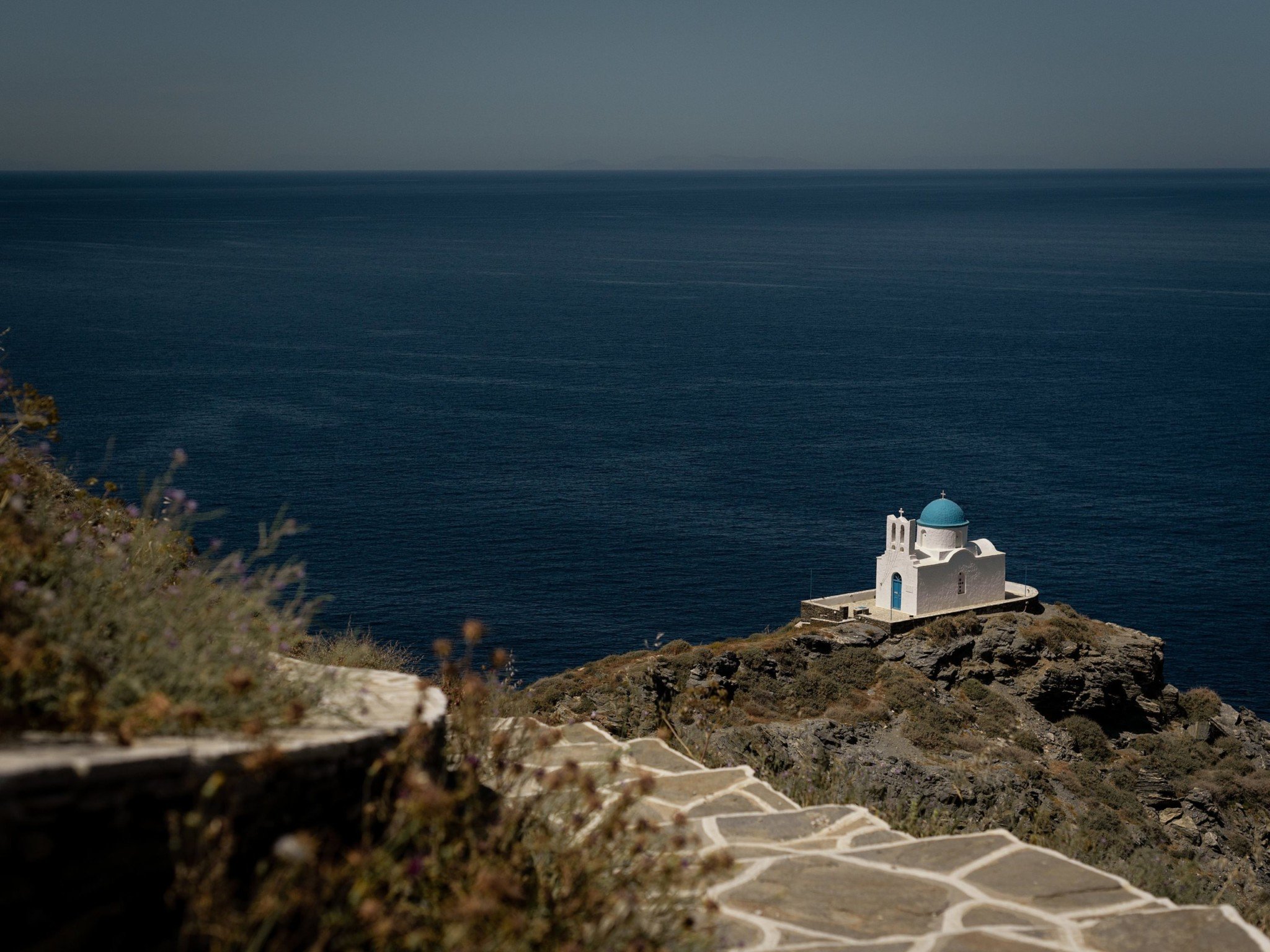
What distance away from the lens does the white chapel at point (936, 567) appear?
132 feet

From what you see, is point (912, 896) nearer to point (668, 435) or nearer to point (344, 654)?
point (344, 654)

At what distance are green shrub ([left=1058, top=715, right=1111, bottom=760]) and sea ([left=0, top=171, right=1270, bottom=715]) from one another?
1179 cm

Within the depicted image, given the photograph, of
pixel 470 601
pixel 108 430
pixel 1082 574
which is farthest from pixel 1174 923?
pixel 108 430

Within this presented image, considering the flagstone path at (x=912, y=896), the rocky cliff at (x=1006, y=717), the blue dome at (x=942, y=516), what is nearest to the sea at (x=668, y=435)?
the blue dome at (x=942, y=516)

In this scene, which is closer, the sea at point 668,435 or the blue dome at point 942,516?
the blue dome at point 942,516

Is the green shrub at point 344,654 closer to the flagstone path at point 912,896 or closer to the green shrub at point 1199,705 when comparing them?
the flagstone path at point 912,896

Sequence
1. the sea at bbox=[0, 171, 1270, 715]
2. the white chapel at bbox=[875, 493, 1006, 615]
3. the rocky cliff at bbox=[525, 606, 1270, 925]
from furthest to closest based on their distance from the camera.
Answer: the sea at bbox=[0, 171, 1270, 715]
the white chapel at bbox=[875, 493, 1006, 615]
the rocky cliff at bbox=[525, 606, 1270, 925]

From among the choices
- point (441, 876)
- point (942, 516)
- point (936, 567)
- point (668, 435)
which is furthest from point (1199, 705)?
point (668, 435)

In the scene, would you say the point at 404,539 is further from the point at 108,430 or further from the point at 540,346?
the point at 540,346

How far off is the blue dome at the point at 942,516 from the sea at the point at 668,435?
8.36 metres

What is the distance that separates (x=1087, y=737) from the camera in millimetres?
34031

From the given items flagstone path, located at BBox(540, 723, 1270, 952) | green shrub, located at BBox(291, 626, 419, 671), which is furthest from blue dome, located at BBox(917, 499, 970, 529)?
flagstone path, located at BBox(540, 723, 1270, 952)

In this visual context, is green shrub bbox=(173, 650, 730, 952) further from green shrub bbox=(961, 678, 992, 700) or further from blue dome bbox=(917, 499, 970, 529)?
blue dome bbox=(917, 499, 970, 529)

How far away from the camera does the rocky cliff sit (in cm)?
2088
